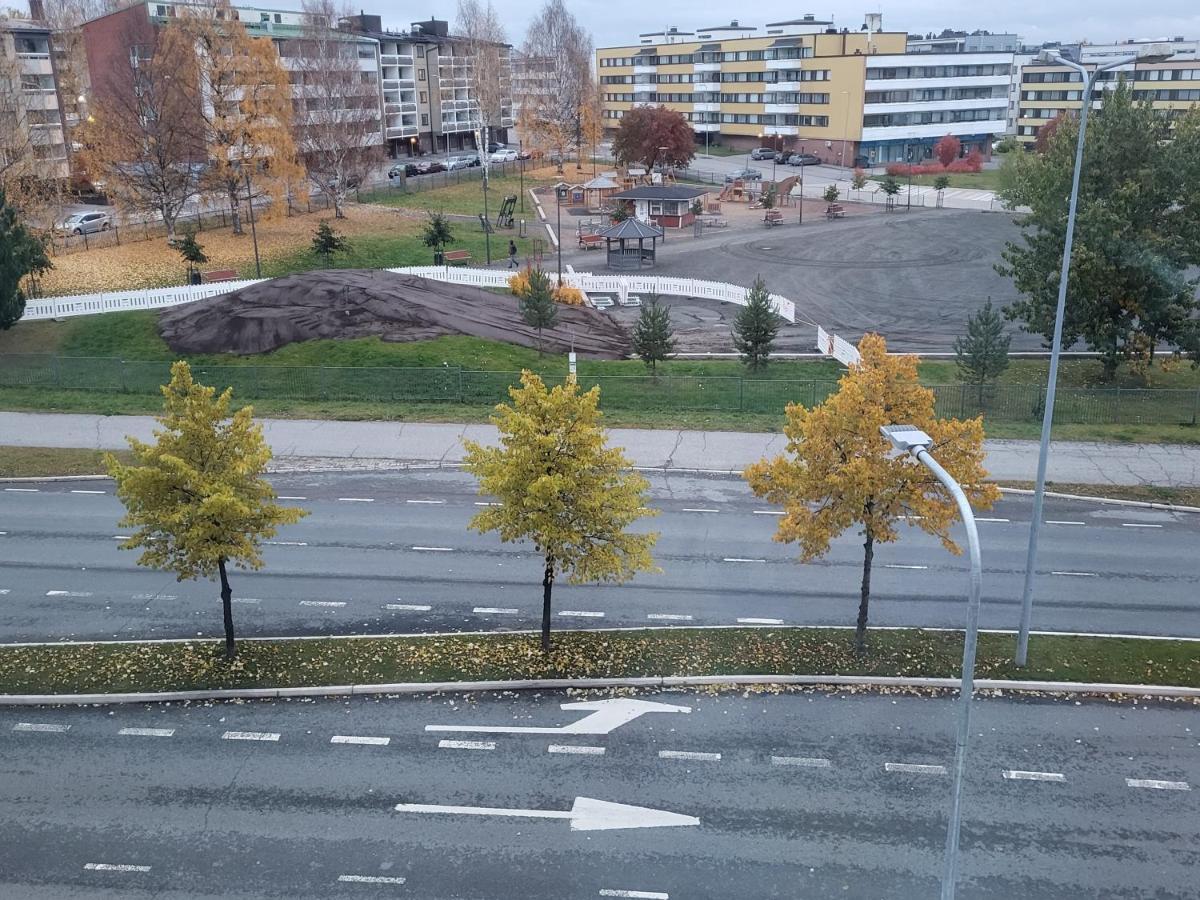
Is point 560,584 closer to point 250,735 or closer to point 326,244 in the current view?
point 250,735

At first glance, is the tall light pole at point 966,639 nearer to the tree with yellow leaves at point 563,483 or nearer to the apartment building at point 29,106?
the tree with yellow leaves at point 563,483

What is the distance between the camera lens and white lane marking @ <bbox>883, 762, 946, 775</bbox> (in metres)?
14.4

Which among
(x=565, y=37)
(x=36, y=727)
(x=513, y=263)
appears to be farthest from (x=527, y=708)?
(x=565, y=37)

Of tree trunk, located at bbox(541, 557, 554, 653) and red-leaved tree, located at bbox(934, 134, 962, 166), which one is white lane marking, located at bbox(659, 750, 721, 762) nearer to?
tree trunk, located at bbox(541, 557, 554, 653)

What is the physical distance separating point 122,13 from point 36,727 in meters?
71.1

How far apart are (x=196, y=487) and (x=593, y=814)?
8.20m

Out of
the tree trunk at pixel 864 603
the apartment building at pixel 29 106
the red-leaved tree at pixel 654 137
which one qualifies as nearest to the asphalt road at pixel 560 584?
the tree trunk at pixel 864 603

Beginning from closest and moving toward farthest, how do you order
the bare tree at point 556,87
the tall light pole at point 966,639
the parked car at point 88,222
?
the tall light pole at point 966,639, the parked car at point 88,222, the bare tree at point 556,87

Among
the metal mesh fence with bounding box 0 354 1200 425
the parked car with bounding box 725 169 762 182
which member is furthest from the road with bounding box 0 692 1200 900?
the parked car with bounding box 725 169 762 182

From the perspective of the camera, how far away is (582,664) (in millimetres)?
17219

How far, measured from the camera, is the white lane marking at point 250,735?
50.3 feet

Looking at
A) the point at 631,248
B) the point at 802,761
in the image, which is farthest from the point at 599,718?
the point at 631,248

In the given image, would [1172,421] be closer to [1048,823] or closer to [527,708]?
[1048,823]

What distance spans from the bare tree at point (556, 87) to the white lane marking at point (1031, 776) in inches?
3320
